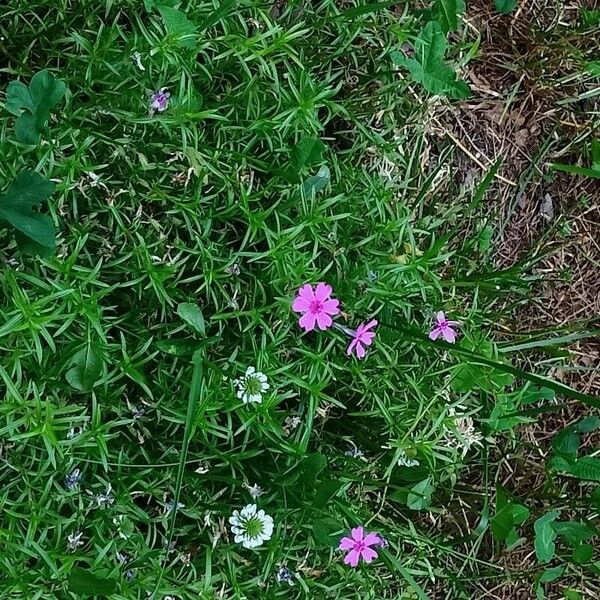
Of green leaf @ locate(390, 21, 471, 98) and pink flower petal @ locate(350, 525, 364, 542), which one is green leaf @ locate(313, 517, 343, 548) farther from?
green leaf @ locate(390, 21, 471, 98)

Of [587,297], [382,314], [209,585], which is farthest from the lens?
[587,297]

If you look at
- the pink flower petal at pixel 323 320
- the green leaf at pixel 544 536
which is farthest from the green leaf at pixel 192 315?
the green leaf at pixel 544 536

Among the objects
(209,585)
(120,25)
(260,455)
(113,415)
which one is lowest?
(209,585)

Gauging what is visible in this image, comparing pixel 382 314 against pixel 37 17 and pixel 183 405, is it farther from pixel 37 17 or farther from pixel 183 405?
pixel 37 17

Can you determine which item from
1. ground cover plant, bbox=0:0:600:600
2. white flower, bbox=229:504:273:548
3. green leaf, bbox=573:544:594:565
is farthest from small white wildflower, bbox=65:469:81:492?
green leaf, bbox=573:544:594:565

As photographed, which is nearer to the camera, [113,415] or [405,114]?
[113,415]

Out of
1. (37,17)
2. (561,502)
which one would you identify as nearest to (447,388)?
(561,502)

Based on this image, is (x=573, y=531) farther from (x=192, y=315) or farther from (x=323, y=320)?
(x=192, y=315)
